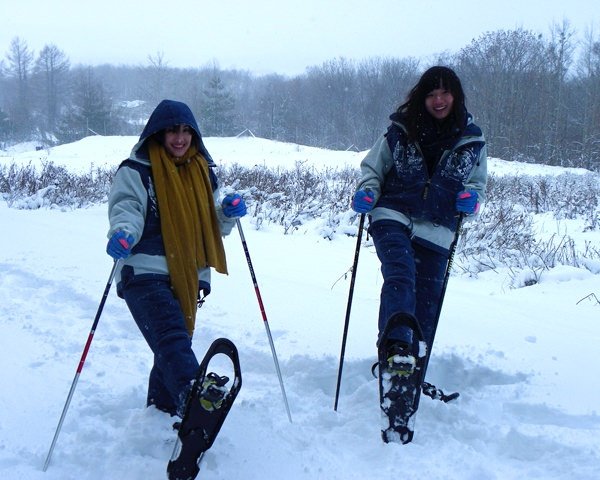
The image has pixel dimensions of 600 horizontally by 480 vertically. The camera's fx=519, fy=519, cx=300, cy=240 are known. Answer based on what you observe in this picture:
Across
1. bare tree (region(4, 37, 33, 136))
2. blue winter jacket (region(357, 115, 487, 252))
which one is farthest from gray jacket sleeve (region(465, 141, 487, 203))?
bare tree (region(4, 37, 33, 136))

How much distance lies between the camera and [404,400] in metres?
2.21

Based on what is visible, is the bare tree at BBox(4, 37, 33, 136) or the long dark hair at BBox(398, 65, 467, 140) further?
the bare tree at BBox(4, 37, 33, 136)

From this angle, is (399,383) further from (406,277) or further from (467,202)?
(467,202)

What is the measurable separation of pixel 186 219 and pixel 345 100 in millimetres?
53483

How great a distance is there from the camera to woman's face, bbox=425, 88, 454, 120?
113 inches

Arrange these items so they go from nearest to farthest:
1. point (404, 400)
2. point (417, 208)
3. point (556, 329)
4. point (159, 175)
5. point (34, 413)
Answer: point (404, 400)
point (159, 175)
point (34, 413)
point (417, 208)
point (556, 329)

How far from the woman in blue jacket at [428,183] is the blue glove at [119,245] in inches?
48.2

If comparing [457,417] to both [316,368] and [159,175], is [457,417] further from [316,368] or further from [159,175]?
[159,175]

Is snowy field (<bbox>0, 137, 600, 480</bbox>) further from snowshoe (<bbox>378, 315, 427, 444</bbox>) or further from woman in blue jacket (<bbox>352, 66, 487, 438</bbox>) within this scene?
woman in blue jacket (<bbox>352, 66, 487, 438</bbox>)

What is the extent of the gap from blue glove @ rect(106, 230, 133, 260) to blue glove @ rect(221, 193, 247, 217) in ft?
2.14

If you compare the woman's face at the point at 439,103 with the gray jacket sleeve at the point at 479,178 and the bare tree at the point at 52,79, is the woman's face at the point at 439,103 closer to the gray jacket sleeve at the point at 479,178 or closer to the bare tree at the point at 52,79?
the gray jacket sleeve at the point at 479,178

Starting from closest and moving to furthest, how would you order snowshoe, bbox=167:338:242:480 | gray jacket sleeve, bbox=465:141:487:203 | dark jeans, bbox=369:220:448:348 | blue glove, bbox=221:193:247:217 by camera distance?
1. snowshoe, bbox=167:338:242:480
2. dark jeans, bbox=369:220:448:348
3. blue glove, bbox=221:193:247:217
4. gray jacket sleeve, bbox=465:141:487:203

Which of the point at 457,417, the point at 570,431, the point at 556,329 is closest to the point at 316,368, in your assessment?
the point at 457,417

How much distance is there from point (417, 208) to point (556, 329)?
167cm
